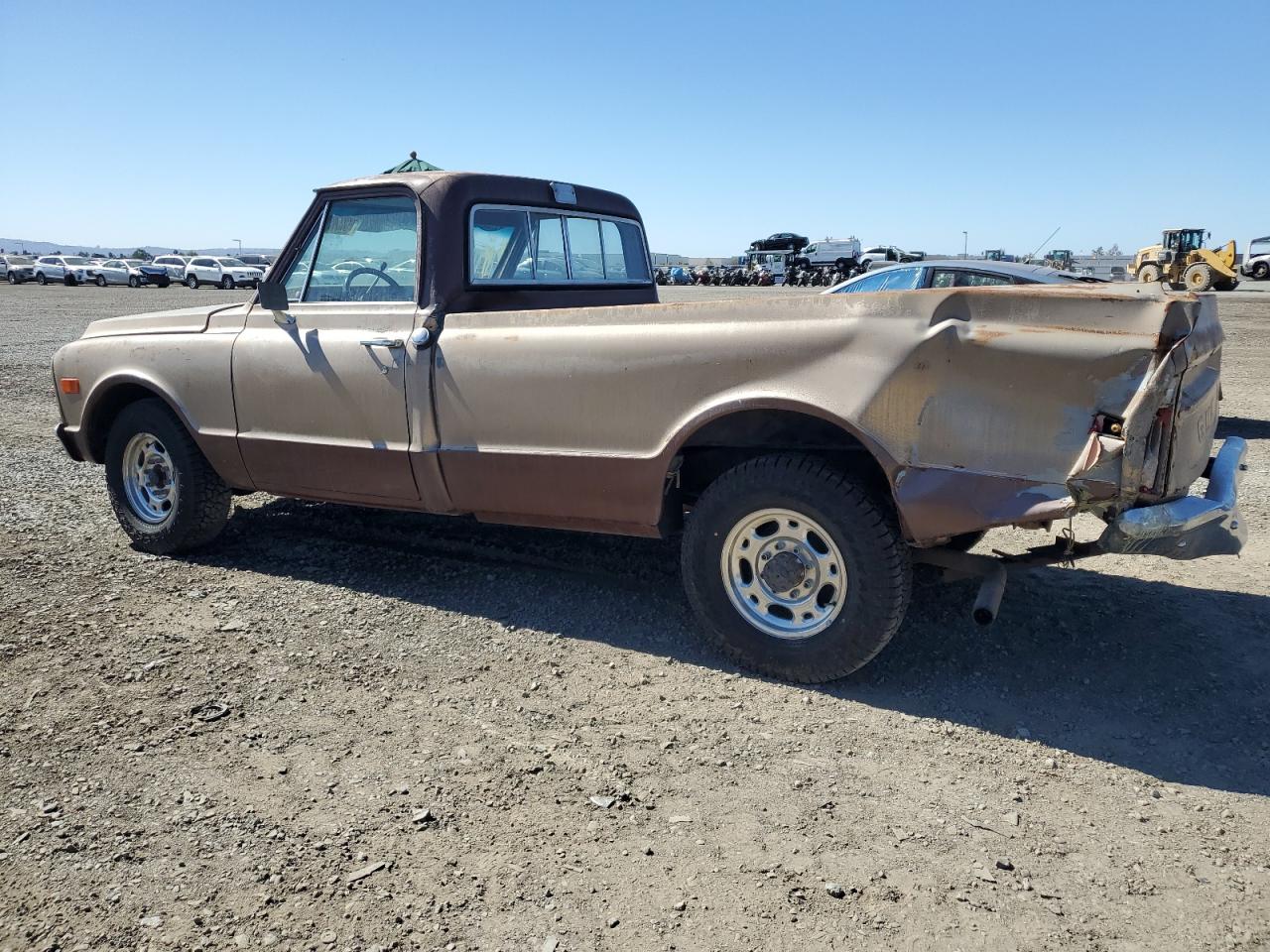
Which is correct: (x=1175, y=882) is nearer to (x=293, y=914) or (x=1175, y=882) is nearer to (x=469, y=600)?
(x=293, y=914)

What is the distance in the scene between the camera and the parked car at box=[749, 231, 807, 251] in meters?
64.2

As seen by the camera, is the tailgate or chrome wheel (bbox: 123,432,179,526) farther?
chrome wheel (bbox: 123,432,179,526)

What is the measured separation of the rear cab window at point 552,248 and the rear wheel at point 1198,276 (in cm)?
3023

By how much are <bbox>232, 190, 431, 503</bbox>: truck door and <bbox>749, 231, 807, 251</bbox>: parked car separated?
202ft

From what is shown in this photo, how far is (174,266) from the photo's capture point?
1989 inches

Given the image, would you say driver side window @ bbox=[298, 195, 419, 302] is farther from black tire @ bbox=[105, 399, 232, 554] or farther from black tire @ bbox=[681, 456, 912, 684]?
black tire @ bbox=[681, 456, 912, 684]

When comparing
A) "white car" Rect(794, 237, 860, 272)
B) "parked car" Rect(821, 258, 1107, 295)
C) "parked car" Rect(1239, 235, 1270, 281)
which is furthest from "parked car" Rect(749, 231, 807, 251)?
"parked car" Rect(821, 258, 1107, 295)

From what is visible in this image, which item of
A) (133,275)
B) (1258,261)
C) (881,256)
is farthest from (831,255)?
(133,275)

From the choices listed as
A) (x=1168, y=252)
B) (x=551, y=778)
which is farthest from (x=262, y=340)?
(x=1168, y=252)

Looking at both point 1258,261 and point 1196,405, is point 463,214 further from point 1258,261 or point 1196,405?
point 1258,261

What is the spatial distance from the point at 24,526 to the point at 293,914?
4.67m

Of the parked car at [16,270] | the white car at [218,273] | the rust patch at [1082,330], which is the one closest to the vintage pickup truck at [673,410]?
the rust patch at [1082,330]

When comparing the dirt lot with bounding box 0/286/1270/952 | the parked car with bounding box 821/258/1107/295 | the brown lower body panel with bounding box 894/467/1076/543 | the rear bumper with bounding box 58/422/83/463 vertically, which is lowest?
the dirt lot with bounding box 0/286/1270/952

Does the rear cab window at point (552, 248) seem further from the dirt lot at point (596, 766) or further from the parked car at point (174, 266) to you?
the parked car at point (174, 266)
